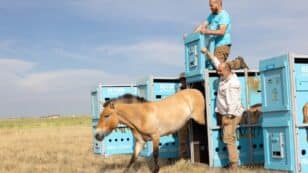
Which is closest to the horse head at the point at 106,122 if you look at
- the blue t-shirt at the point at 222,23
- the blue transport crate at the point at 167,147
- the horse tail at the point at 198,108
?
the horse tail at the point at 198,108

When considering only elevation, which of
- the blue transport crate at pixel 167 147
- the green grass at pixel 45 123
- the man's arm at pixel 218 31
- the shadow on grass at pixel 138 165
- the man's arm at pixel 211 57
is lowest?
the shadow on grass at pixel 138 165

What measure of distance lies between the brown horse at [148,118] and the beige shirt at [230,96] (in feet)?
2.87

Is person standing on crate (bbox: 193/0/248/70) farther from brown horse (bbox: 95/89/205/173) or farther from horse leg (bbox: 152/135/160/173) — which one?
horse leg (bbox: 152/135/160/173)

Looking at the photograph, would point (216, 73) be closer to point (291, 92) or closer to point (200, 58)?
point (200, 58)

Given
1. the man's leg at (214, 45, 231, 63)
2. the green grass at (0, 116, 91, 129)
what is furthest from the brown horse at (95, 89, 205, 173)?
the green grass at (0, 116, 91, 129)

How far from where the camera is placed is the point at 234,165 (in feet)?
37.5

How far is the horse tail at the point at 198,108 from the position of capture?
1212cm

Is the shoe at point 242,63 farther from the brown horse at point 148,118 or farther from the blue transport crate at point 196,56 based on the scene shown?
the brown horse at point 148,118

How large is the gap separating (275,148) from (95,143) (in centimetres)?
877

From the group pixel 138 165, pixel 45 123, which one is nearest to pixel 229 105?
pixel 138 165

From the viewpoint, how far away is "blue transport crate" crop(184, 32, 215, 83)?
40.0 feet

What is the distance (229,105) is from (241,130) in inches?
43.2

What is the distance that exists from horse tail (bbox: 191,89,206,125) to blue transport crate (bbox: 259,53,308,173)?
216 centimetres

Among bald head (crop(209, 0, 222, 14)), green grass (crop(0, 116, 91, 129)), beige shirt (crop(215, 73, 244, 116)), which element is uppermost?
bald head (crop(209, 0, 222, 14))
